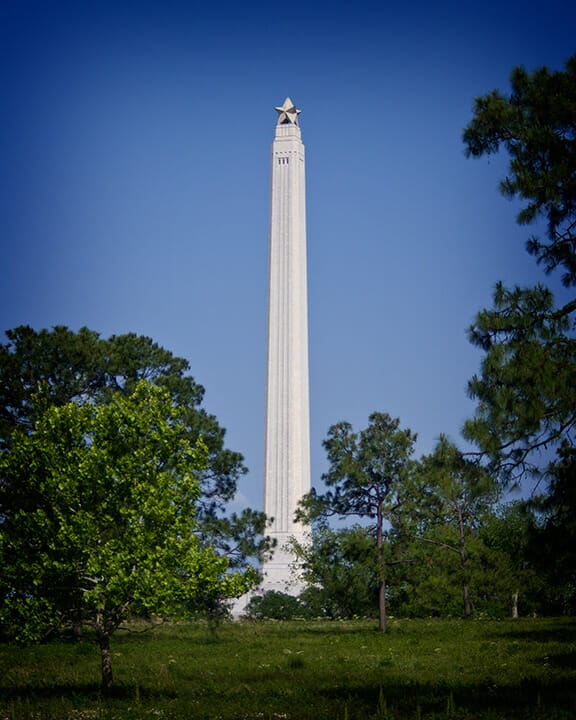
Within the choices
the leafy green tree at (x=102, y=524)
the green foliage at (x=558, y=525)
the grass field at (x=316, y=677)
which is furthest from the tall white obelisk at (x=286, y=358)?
the green foliage at (x=558, y=525)

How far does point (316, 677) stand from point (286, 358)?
51507 mm

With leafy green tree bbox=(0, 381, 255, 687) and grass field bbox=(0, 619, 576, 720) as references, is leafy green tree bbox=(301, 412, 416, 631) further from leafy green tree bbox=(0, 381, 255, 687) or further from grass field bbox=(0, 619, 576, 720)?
leafy green tree bbox=(0, 381, 255, 687)

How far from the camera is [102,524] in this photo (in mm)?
17266

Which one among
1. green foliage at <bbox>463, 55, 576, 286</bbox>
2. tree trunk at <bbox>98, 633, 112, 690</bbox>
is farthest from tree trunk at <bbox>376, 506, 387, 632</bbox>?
green foliage at <bbox>463, 55, 576, 286</bbox>

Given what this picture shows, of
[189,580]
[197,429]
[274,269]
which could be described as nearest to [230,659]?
[189,580]

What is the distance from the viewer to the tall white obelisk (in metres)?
65.9

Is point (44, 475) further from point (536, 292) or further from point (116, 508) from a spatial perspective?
point (536, 292)

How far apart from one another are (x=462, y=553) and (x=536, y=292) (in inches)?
954

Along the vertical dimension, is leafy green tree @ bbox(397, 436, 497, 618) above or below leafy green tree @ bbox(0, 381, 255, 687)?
above

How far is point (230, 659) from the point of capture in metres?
22.9

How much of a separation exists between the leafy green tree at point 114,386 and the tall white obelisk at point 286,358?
29.2 metres

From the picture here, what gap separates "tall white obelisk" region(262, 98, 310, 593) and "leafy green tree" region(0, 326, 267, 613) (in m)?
29.2

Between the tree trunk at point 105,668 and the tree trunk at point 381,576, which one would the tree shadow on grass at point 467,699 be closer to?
the tree trunk at point 105,668

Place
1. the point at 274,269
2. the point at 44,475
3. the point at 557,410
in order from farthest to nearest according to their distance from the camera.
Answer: the point at 274,269 → the point at 44,475 → the point at 557,410
